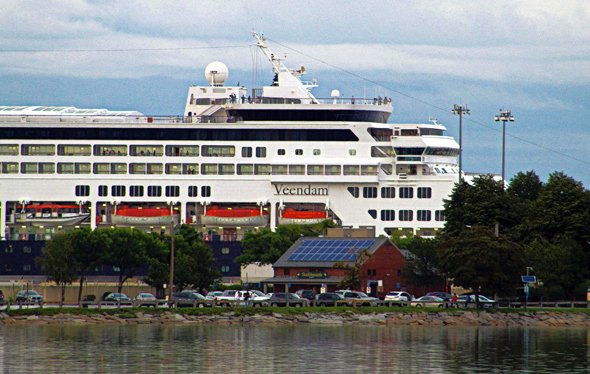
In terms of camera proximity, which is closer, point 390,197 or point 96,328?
point 96,328

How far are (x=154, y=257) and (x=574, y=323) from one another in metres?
36.1

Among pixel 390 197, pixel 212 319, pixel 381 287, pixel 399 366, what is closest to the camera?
pixel 399 366

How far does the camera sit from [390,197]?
5271 inches

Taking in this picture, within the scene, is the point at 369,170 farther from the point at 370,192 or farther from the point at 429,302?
the point at 429,302

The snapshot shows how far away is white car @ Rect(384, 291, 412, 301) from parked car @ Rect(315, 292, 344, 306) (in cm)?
407

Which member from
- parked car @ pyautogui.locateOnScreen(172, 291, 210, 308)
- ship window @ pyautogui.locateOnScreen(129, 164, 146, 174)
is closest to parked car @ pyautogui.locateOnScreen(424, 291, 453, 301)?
parked car @ pyautogui.locateOnScreen(172, 291, 210, 308)

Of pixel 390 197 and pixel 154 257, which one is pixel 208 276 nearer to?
pixel 154 257

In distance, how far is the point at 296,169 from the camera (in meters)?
134

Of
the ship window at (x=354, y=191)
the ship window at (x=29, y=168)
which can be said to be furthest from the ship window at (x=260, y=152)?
the ship window at (x=29, y=168)

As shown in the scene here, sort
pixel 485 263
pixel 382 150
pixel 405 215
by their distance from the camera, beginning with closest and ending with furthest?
pixel 485 263 → pixel 405 215 → pixel 382 150

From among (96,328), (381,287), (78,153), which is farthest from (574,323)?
(78,153)

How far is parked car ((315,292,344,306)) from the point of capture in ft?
320

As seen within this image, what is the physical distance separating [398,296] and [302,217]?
31.0 meters

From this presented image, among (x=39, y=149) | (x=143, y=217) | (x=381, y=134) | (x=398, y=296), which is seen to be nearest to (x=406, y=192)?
(x=381, y=134)
